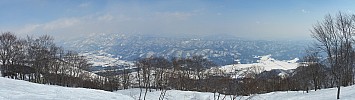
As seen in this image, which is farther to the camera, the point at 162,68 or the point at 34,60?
the point at 162,68

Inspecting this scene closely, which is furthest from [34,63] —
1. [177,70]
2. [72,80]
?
[177,70]

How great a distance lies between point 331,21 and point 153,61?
55.6 m

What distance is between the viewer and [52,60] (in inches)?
2409

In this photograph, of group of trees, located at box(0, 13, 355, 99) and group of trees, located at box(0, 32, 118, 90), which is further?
group of trees, located at box(0, 32, 118, 90)

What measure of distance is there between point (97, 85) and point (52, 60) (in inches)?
904

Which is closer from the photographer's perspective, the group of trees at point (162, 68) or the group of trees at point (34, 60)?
the group of trees at point (162, 68)

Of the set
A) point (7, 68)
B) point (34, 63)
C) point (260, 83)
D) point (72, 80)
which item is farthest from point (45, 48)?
point (260, 83)

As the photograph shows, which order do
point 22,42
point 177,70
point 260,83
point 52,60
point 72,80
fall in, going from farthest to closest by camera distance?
point 260,83, point 177,70, point 72,80, point 52,60, point 22,42

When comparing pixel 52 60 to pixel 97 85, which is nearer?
pixel 52 60

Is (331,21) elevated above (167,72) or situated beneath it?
elevated above

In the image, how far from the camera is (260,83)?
86000 millimetres

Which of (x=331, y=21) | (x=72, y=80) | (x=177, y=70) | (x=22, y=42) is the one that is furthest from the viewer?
(x=177, y=70)

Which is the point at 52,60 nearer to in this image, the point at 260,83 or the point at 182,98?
the point at 182,98

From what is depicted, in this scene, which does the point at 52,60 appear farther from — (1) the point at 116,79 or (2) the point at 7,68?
(1) the point at 116,79
